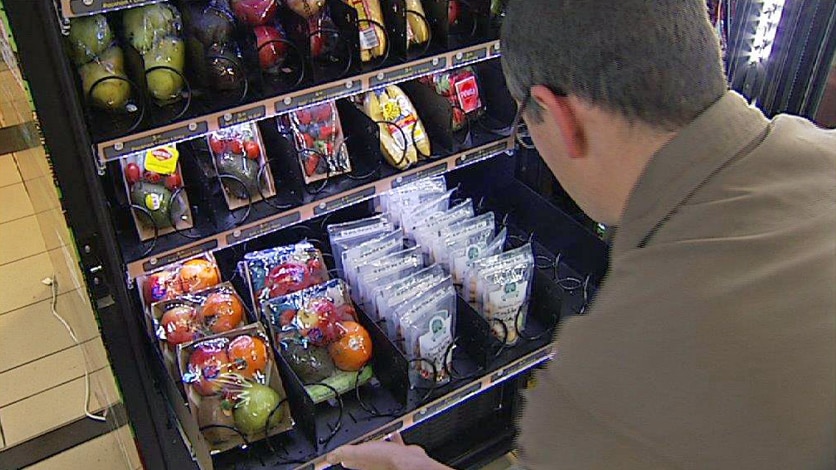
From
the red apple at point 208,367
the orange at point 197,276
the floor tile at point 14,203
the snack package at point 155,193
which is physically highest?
the snack package at point 155,193

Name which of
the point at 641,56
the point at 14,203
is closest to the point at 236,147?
the point at 641,56

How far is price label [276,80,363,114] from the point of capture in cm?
161

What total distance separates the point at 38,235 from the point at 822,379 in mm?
3431

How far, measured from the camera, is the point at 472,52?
6.04 ft

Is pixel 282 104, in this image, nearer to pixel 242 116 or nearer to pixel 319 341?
pixel 242 116

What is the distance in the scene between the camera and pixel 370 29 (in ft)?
5.66

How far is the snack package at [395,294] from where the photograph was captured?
197cm

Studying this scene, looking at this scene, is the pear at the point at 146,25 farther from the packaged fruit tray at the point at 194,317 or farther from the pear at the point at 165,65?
the packaged fruit tray at the point at 194,317

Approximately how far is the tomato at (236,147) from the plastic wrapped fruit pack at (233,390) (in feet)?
1.40

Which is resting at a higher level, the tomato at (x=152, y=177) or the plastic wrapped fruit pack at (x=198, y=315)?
the tomato at (x=152, y=177)

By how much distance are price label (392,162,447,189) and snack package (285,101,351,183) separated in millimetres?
123

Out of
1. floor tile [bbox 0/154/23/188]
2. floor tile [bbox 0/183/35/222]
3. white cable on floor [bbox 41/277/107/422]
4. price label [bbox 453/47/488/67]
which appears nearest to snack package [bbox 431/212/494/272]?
price label [bbox 453/47/488/67]

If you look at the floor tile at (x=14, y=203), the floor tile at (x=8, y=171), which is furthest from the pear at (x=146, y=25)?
the floor tile at (x=8, y=171)

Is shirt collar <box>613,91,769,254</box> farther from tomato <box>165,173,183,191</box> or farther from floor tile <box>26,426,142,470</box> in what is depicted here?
floor tile <box>26,426,142,470</box>
